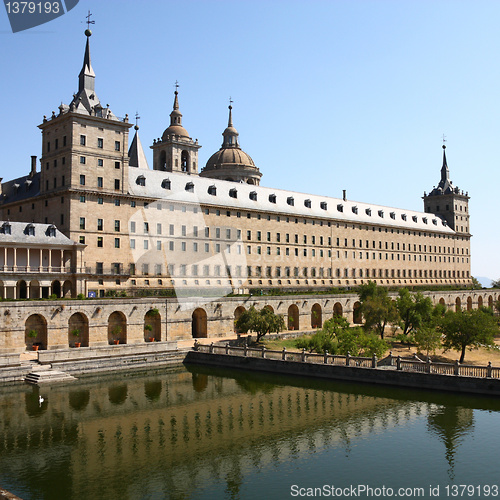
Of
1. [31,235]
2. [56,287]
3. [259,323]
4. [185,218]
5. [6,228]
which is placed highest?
[185,218]

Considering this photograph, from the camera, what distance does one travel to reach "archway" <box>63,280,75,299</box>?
58531 millimetres

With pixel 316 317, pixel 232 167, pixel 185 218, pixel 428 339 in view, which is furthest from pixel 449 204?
pixel 428 339

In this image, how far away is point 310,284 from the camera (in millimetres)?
89062

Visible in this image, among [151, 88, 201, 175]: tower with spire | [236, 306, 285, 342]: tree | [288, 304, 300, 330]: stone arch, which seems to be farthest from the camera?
[151, 88, 201, 175]: tower with spire

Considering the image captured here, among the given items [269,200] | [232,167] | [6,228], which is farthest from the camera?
[232,167]

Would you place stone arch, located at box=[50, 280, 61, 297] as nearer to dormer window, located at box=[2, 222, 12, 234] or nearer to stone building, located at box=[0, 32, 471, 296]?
stone building, located at box=[0, 32, 471, 296]

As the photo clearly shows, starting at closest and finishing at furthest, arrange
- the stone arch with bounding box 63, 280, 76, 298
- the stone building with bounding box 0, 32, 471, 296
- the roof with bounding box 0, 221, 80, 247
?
the roof with bounding box 0, 221, 80, 247 → the stone arch with bounding box 63, 280, 76, 298 → the stone building with bounding box 0, 32, 471, 296

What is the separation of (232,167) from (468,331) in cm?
6375

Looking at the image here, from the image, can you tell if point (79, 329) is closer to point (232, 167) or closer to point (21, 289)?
point (21, 289)

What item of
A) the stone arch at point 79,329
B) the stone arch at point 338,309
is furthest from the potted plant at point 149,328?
the stone arch at point 338,309

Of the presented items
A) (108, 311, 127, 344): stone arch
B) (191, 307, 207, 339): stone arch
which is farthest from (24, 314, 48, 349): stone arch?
(191, 307, 207, 339): stone arch

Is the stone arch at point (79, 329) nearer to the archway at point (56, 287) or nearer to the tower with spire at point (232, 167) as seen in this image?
the archway at point (56, 287)

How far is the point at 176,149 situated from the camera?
333 ft

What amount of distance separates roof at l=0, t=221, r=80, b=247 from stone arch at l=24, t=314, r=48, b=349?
906cm
